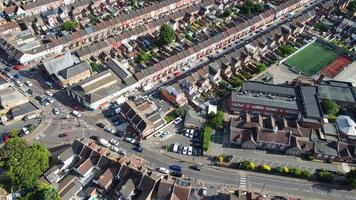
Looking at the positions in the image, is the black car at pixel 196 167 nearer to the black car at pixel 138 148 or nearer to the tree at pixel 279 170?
the black car at pixel 138 148

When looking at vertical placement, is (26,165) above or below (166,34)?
below

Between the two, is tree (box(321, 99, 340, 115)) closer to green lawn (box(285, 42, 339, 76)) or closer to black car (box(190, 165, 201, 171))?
green lawn (box(285, 42, 339, 76))

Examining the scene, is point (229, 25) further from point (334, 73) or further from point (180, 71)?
point (334, 73)

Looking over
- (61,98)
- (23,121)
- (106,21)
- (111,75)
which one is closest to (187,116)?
(111,75)

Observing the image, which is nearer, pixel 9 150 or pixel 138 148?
pixel 9 150

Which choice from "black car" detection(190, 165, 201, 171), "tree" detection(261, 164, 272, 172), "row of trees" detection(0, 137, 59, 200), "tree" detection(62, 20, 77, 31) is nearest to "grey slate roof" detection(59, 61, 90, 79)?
"tree" detection(62, 20, 77, 31)

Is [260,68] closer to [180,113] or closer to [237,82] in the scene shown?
[237,82]

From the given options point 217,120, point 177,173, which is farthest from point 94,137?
point 217,120
